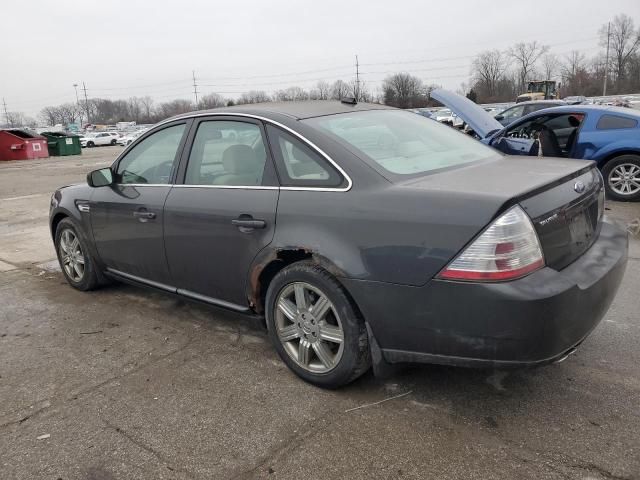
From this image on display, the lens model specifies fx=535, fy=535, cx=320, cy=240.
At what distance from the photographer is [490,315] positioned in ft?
7.55

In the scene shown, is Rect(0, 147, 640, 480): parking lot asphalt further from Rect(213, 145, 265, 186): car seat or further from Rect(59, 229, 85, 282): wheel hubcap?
Rect(213, 145, 265, 186): car seat

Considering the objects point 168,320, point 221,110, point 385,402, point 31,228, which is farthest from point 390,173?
point 31,228

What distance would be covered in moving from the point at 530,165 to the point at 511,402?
132cm

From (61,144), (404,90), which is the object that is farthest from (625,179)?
(404,90)

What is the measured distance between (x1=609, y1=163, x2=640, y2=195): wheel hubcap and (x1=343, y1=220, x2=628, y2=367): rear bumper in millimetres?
6330

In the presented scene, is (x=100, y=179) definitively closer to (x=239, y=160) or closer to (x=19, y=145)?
(x=239, y=160)

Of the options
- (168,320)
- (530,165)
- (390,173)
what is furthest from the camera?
(168,320)

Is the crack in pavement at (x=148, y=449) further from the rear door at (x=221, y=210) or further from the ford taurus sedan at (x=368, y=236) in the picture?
the rear door at (x=221, y=210)

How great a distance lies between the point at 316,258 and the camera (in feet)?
9.15

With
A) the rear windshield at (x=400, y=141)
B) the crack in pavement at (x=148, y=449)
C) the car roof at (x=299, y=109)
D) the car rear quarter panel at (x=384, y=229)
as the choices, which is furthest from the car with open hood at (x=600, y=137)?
the crack in pavement at (x=148, y=449)

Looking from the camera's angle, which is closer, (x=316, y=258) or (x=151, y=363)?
(x=316, y=258)

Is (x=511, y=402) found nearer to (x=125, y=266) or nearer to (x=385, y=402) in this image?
(x=385, y=402)

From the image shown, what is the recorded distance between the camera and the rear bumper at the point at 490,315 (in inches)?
89.9

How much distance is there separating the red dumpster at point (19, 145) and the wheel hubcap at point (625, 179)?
96.4ft
